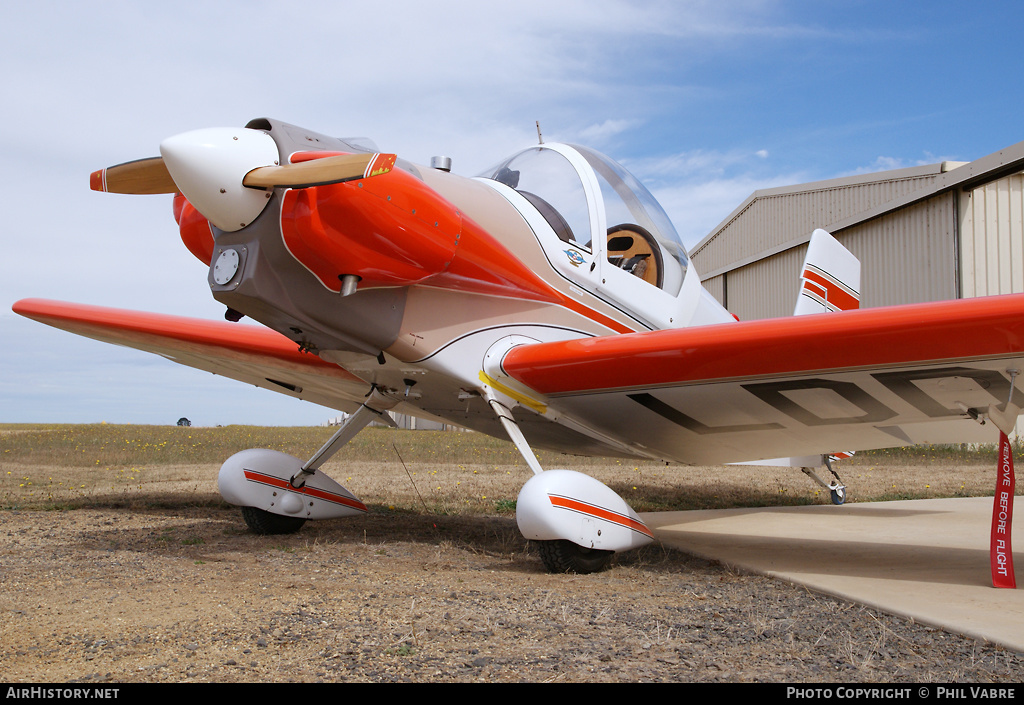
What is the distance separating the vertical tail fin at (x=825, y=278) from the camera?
7.55 m

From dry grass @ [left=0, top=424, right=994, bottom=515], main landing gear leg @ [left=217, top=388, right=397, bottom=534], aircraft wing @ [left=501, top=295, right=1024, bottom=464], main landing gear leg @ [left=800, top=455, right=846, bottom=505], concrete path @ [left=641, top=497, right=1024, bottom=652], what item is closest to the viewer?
concrete path @ [left=641, top=497, right=1024, bottom=652]

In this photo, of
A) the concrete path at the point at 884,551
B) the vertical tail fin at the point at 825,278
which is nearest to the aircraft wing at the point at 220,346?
A: the concrete path at the point at 884,551

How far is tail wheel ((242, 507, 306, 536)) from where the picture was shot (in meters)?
5.49

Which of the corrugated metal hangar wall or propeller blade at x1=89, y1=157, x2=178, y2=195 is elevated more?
the corrugated metal hangar wall

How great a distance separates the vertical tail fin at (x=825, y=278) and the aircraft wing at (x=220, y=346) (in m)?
4.68

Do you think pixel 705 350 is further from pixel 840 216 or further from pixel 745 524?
pixel 840 216

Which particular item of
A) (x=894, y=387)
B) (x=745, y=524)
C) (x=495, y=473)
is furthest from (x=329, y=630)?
(x=495, y=473)

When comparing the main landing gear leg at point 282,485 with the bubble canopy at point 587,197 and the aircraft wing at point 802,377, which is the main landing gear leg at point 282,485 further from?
the bubble canopy at point 587,197

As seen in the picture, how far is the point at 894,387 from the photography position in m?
3.96

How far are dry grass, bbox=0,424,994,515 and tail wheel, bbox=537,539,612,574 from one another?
118 inches

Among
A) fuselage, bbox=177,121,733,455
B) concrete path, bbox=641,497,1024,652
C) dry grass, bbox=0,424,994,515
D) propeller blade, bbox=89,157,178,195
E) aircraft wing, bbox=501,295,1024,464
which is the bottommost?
concrete path, bbox=641,497,1024,652

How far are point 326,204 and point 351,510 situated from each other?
3062 millimetres

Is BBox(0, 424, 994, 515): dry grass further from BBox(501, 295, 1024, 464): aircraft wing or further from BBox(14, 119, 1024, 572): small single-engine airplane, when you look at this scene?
BBox(501, 295, 1024, 464): aircraft wing

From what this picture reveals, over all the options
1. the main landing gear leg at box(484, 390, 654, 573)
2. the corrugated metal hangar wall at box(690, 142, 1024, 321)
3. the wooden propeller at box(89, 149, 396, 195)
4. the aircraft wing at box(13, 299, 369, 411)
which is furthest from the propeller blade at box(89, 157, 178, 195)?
the corrugated metal hangar wall at box(690, 142, 1024, 321)
